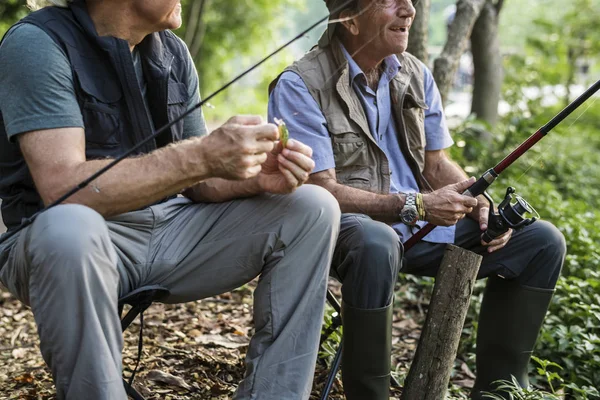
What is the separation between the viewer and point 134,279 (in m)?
2.60

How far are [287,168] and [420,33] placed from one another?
2.52 metres

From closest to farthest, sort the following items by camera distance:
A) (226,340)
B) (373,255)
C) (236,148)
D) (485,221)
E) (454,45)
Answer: (236,148), (373,255), (485,221), (226,340), (454,45)

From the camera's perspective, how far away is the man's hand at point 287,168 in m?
2.51

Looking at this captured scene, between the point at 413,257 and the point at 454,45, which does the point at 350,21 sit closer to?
the point at 413,257

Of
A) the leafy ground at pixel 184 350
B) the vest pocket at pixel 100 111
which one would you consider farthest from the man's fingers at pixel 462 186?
the vest pocket at pixel 100 111

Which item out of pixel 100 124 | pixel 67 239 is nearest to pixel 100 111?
pixel 100 124

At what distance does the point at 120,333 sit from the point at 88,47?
0.96m

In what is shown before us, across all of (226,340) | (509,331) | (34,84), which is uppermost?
(34,84)

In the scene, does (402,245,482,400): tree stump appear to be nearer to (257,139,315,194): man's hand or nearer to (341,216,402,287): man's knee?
(341,216,402,287): man's knee

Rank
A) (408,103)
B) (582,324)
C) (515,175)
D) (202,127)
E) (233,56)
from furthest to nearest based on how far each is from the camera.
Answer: (233,56)
(515,175)
(582,324)
(408,103)
(202,127)

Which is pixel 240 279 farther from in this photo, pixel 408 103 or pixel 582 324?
pixel 582 324

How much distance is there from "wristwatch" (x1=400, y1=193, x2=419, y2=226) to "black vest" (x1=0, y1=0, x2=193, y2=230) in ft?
3.20

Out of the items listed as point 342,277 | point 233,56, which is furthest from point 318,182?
point 233,56

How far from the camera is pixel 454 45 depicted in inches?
206
